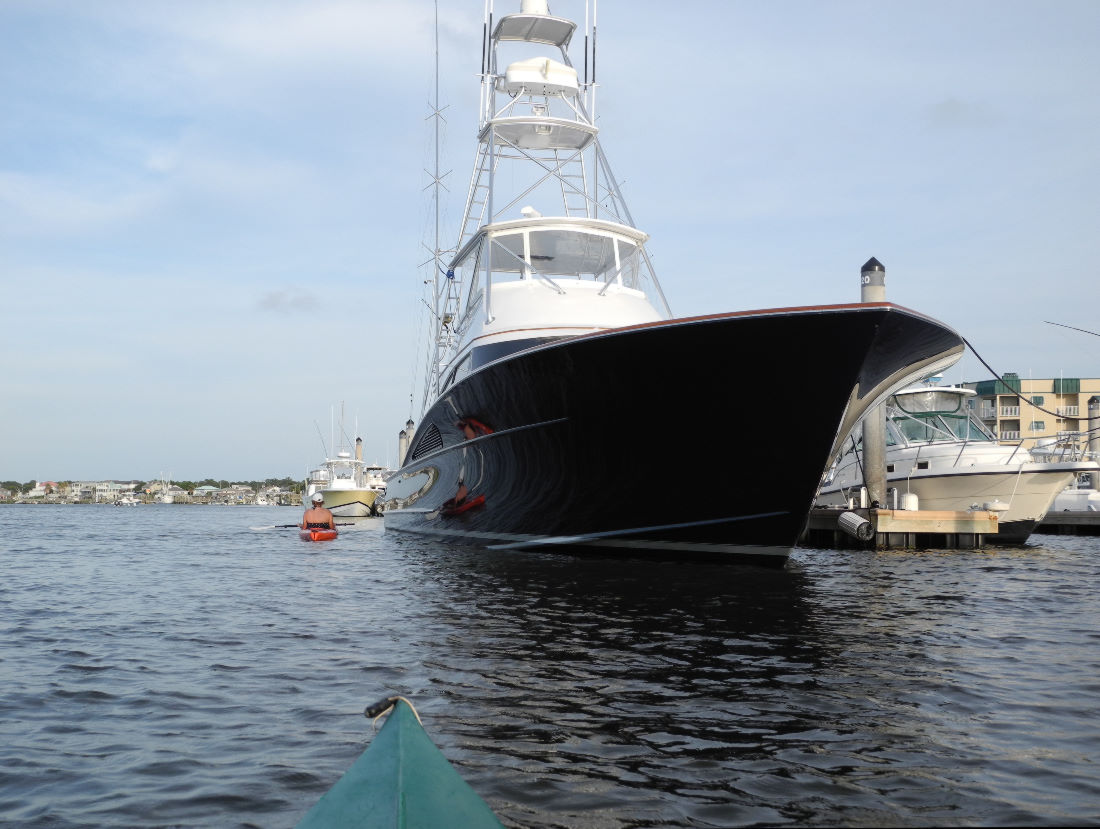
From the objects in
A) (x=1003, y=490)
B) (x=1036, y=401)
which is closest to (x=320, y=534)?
(x=1003, y=490)

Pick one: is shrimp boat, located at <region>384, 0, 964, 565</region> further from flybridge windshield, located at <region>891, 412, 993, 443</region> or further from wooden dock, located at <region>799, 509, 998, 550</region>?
flybridge windshield, located at <region>891, 412, 993, 443</region>

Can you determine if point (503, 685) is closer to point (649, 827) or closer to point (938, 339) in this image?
point (649, 827)

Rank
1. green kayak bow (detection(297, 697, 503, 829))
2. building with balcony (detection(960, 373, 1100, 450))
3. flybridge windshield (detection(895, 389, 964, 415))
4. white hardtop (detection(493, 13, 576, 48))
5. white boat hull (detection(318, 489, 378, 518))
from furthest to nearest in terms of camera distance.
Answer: building with balcony (detection(960, 373, 1100, 450)) → white boat hull (detection(318, 489, 378, 518)) → flybridge windshield (detection(895, 389, 964, 415)) → white hardtop (detection(493, 13, 576, 48)) → green kayak bow (detection(297, 697, 503, 829))

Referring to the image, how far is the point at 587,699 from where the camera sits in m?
6.31

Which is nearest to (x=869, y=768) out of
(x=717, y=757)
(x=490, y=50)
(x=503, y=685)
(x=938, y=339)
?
(x=717, y=757)

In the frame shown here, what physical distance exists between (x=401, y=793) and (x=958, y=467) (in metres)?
23.0

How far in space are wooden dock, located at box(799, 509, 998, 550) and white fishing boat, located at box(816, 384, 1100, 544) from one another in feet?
4.14

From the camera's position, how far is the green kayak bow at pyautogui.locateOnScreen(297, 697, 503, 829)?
9.52ft

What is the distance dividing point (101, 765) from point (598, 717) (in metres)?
2.96

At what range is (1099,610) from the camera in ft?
35.9

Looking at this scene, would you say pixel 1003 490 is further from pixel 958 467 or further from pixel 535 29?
pixel 535 29

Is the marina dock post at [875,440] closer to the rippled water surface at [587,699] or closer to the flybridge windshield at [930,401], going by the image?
the flybridge windshield at [930,401]

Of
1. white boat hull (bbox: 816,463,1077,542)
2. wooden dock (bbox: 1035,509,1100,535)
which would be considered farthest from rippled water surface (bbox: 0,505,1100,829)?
wooden dock (bbox: 1035,509,1100,535)

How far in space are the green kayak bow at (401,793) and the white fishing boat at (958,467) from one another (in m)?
21.5
